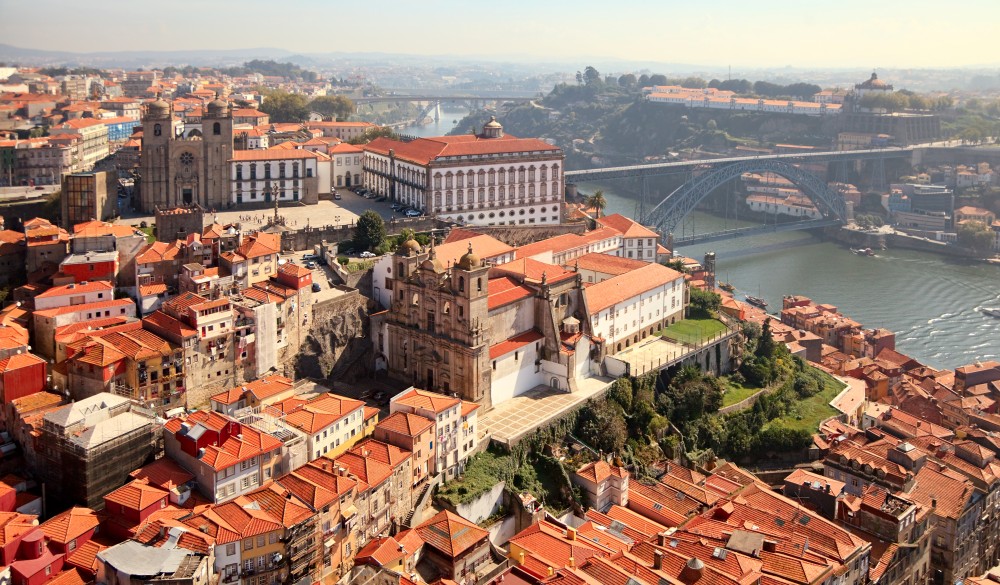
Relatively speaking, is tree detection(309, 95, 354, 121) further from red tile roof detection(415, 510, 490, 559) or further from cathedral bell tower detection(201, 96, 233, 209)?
red tile roof detection(415, 510, 490, 559)

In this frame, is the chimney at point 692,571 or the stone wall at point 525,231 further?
the stone wall at point 525,231

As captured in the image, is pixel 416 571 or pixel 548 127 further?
pixel 548 127

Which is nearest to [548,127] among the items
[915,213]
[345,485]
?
[915,213]

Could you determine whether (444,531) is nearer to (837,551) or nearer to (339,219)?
(837,551)

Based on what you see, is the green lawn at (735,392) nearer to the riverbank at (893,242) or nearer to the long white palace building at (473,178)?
the long white palace building at (473,178)

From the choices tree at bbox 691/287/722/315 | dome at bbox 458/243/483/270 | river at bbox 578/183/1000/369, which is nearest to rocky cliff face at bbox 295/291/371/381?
dome at bbox 458/243/483/270

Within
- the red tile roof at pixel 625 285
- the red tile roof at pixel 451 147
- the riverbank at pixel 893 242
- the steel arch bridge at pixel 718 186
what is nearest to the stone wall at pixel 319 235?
the red tile roof at pixel 451 147

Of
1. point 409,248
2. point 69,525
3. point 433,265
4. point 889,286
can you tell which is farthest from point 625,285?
point 889,286
